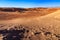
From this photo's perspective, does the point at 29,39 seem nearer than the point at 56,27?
Yes

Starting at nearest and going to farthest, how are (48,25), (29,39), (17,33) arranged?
(29,39), (17,33), (48,25)

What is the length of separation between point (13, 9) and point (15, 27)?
10.8 meters

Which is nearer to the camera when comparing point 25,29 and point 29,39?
point 29,39

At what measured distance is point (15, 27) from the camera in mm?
9016

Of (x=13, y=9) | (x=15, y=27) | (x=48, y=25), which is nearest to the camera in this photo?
(x=15, y=27)

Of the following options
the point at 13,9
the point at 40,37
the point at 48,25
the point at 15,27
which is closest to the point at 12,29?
the point at 15,27

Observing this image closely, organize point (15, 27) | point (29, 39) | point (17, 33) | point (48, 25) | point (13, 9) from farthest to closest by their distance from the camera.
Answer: point (13, 9) < point (48, 25) < point (15, 27) < point (17, 33) < point (29, 39)

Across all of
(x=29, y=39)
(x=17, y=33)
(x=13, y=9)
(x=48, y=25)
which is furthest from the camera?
(x=13, y=9)

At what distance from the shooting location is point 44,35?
8117mm

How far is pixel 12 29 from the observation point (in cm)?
862

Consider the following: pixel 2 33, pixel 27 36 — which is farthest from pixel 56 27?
pixel 2 33

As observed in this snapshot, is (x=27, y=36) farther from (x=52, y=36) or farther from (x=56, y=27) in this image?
(x=56, y=27)

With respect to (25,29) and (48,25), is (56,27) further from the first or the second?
(25,29)

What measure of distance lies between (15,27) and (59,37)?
7.94 feet
